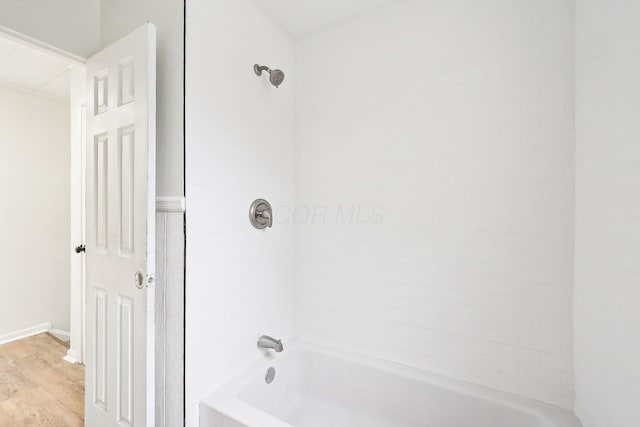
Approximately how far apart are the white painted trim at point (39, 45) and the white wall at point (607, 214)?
7.25ft

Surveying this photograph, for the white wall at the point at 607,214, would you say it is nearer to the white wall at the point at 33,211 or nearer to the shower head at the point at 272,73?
the shower head at the point at 272,73

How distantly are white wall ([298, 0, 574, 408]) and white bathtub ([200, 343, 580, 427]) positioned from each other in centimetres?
9

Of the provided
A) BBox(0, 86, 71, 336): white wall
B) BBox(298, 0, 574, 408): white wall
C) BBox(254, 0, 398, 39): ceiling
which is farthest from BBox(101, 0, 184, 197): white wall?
BBox(0, 86, 71, 336): white wall

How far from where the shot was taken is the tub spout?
1.55 metres

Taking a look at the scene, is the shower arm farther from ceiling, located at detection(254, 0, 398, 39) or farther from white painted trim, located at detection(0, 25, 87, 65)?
white painted trim, located at detection(0, 25, 87, 65)

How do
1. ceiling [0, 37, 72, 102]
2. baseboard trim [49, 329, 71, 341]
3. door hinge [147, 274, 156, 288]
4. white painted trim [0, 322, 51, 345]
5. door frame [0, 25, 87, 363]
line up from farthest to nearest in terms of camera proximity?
baseboard trim [49, 329, 71, 341], white painted trim [0, 322, 51, 345], door frame [0, 25, 87, 363], ceiling [0, 37, 72, 102], door hinge [147, 274, 156, 288]

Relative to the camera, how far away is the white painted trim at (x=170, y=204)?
1199mm

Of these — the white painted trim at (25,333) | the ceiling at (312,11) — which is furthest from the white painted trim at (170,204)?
the white painted trim at (25,333)

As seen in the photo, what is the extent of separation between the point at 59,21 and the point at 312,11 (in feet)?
4.15

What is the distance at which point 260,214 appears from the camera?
1573mm

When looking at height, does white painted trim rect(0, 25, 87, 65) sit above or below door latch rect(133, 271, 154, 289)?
above

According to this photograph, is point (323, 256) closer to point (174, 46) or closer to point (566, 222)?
point (566, 222)

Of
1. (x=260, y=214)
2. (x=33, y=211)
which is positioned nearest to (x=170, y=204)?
(x=260, y=214)

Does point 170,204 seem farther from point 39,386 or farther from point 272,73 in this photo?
point 39,386
